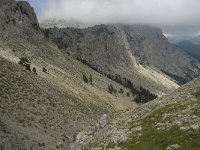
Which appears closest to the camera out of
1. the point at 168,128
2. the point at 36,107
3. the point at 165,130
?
the point at 165,130

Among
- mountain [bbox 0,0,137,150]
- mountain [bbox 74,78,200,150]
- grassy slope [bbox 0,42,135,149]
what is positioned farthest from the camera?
mountain [bbox 0,0,137,150]

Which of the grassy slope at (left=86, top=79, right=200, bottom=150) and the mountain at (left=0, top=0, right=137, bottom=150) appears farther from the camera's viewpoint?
the mountain at (left=0, top=0, right=137, bottom=150)

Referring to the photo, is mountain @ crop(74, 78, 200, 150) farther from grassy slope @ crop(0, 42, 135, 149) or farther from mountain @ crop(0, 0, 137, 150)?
grassy slope @ crop(0, 42, 135, 149)

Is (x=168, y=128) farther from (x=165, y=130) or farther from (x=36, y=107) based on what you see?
(x=36, y=107)

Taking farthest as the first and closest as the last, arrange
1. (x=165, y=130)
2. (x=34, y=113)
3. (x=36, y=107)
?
(x=36, y=107) → (x=34, y=113) → (x=165, y=130)

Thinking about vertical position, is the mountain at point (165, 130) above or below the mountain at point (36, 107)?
below

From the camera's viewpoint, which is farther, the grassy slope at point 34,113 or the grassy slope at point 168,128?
the grassy slope at point 34,113

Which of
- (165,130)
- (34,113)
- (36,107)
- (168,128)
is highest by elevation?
(36,107)

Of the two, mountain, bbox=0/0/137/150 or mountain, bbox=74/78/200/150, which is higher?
mountain, bbox=0/0/137/150

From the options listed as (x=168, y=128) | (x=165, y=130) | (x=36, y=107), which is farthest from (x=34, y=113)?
(x=165, y=130)

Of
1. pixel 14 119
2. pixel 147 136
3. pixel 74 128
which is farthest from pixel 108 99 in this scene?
pixel 147 136

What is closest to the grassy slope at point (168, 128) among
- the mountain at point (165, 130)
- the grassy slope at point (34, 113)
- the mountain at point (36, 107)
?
the mountain at point (165, 130)

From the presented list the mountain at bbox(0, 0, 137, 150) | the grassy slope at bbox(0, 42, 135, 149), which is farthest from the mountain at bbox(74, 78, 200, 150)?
the grassy slope at bbox(0, 42, 135, 149)

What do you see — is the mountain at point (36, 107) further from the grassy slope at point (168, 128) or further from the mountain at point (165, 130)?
the grassy slope at point (168, 128)
